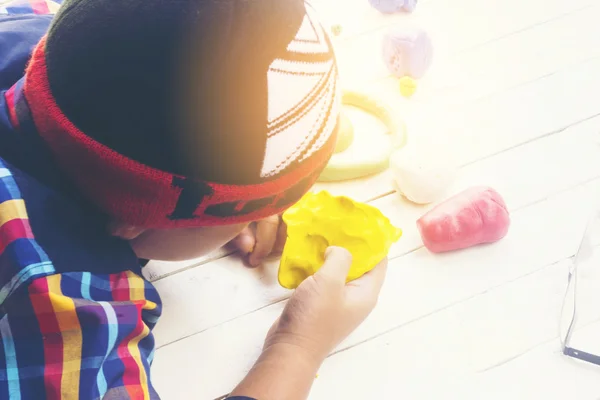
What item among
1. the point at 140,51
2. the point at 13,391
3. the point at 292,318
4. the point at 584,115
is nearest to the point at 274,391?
the point at 292,318

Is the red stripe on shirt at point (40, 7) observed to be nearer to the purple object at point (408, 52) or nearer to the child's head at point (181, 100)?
the child's head at point (181, 100)

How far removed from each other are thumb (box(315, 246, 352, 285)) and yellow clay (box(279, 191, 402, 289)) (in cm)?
3

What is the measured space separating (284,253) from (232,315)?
0.36ft

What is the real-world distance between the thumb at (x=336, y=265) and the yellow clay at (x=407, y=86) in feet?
1.39

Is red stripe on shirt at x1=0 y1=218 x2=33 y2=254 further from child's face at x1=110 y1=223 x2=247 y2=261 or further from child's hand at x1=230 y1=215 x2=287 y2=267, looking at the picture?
child's hand at x1=230 y1=215 x2=287 y2=267

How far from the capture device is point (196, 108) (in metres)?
0.50

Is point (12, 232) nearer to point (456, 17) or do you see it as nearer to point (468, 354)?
point (468, 354)

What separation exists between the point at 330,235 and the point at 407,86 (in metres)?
0.40

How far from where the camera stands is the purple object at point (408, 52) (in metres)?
1.10

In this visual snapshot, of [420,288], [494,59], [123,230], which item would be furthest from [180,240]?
[494,59]

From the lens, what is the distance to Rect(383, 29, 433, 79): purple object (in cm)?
110

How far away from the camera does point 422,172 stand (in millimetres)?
912

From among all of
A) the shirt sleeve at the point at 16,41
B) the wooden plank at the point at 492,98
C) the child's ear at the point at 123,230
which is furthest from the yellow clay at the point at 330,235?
the shirt sleeve at the point at 16,41

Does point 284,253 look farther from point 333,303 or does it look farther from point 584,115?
point 584,115
